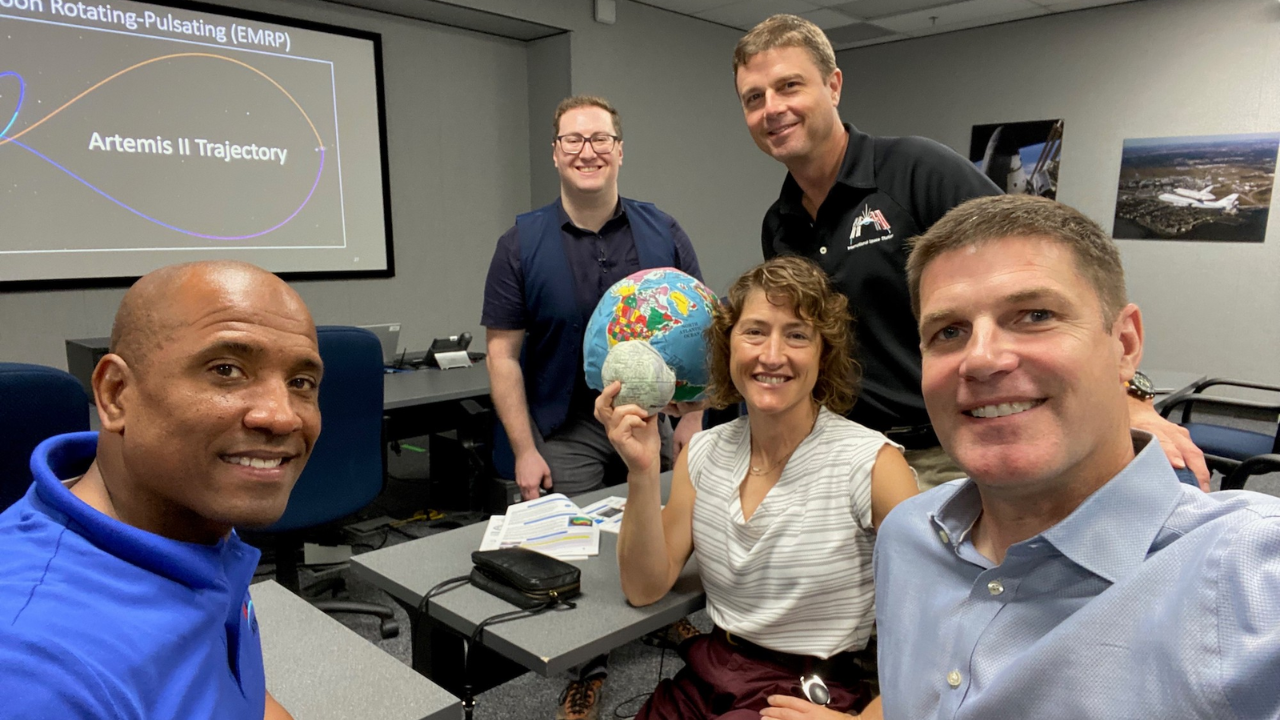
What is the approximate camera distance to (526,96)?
5699 millimetres

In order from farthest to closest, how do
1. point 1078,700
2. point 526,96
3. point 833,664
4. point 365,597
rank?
point 526,96 < point 365,597 < point 833,664 < point 1078,700

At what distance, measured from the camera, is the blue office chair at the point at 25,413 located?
1.76 meters

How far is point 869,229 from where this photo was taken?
174cm

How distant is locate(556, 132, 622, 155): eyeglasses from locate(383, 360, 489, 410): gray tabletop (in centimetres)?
144

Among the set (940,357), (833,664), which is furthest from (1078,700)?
(833,664)

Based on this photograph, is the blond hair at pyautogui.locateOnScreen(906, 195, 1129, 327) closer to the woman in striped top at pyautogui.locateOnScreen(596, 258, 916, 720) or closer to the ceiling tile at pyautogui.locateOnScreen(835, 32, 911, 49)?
the woman in striped top at pyautogui.locateOnScreen(596, 258, 916, 720)

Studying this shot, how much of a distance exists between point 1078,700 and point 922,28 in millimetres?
6856

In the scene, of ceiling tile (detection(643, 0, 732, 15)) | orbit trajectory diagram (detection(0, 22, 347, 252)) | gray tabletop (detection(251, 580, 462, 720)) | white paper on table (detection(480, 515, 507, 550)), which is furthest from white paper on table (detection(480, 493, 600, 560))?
ceiling tile (detection(643, 0, 732, 15))

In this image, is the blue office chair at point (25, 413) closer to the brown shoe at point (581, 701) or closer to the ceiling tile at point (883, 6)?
the brown shoe at point (581, 701)

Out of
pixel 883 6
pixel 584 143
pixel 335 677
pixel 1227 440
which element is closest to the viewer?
pixel 335 677

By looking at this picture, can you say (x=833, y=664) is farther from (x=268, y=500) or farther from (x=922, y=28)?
(x=922, y=28)

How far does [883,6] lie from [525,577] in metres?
5.76

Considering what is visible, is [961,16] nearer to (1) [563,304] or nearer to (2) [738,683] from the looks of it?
(1) [563,304]

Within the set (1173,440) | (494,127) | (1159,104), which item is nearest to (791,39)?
(1173,440)
